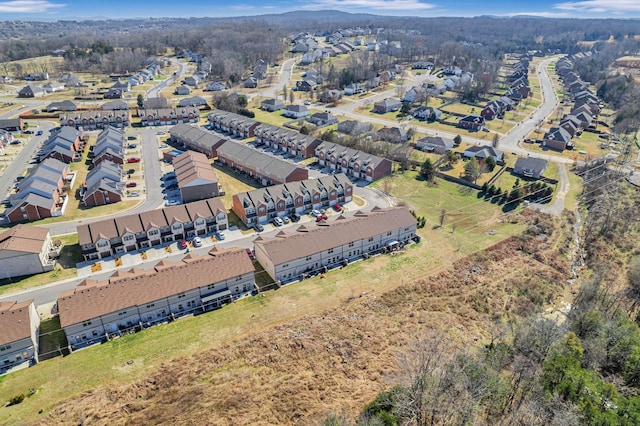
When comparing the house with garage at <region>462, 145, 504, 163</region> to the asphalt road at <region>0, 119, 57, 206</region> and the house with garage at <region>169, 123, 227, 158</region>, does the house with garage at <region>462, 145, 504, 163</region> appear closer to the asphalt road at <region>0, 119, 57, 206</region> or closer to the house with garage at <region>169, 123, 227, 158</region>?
the house with garage at <region>169, 123, 227, 158</region>

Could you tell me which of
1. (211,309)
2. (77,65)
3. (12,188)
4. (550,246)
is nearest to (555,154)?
(550,246)

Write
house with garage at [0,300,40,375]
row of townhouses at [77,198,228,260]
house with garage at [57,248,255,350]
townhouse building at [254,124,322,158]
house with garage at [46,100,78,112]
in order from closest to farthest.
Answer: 1. house with garage at [0,300,40,375]
2. house with garage at [57,248,255,350]
3. row of townhouses at [77,198,228,260]
4. townhouse building at [254,124,322,158]
5. house with garage at [46,100,78,112]

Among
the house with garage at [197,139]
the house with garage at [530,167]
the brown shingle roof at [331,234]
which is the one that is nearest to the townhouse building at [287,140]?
the house with garage at [197,139]

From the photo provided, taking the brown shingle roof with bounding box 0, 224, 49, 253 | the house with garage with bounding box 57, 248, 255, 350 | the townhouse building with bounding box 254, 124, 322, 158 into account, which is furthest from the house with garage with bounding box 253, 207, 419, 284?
the townhouse building with bounding box 254, 124, 322, 158

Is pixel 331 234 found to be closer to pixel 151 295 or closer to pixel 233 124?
pixel 151 295

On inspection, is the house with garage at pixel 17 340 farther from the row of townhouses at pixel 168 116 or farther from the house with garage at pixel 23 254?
the row of townhouses at pixel 168 116
